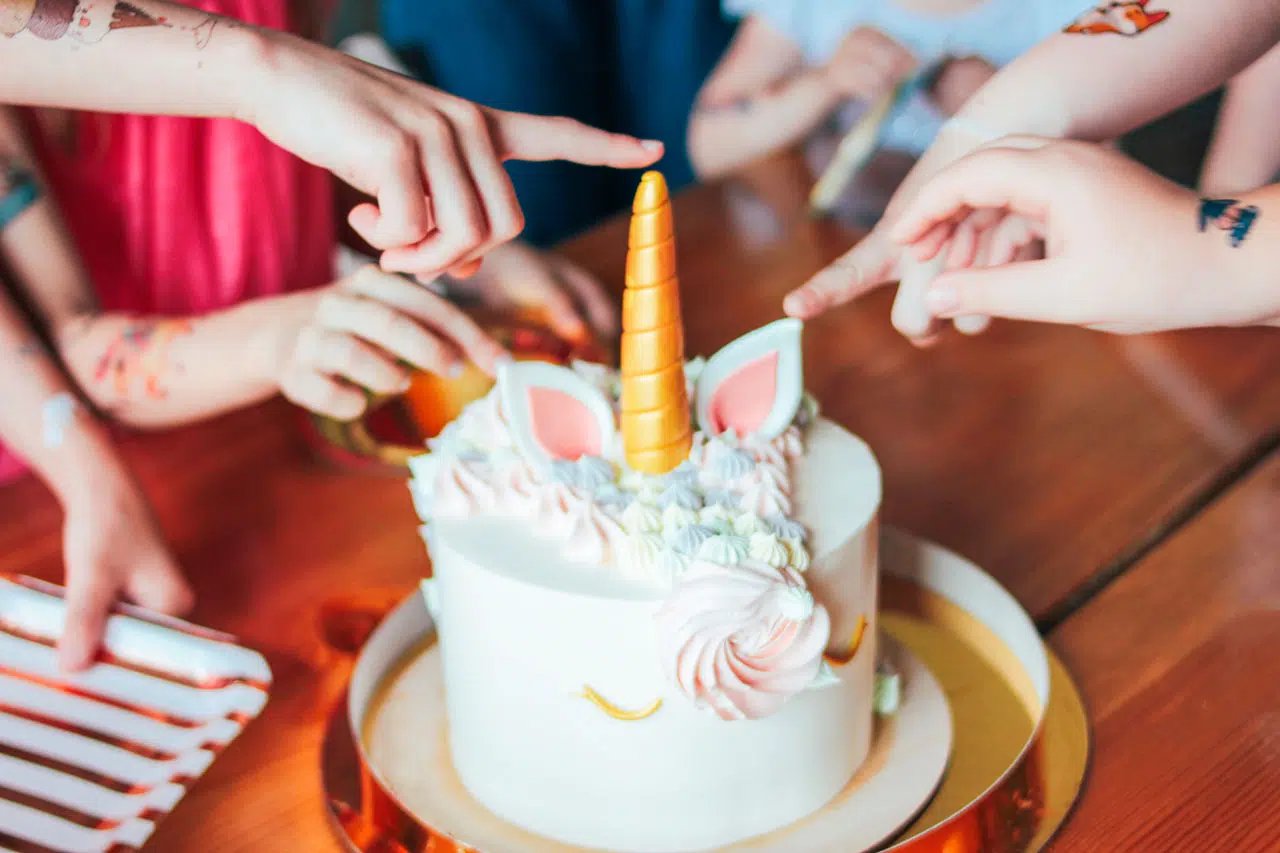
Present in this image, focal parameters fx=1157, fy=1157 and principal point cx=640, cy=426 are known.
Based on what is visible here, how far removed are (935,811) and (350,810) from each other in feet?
1.01

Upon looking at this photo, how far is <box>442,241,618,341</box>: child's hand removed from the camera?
1029 millimetres

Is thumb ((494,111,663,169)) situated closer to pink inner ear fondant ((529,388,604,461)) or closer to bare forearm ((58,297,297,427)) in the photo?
pink inner ear fondant ((529,388,604,461))

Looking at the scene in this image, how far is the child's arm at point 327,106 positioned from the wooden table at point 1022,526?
293mm

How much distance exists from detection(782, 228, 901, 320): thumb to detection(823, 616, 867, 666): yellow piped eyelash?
0.59 feet

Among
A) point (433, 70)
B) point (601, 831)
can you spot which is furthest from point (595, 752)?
point (433, 70)

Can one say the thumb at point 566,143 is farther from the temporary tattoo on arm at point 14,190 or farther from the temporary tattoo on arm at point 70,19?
the temporary tattoo on arm at point 14,190

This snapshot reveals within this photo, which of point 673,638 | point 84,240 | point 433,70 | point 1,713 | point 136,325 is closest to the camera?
point 673,638

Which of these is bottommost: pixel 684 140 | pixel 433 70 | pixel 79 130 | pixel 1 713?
pixel 684 140

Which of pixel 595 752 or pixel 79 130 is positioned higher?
pixel 79 130

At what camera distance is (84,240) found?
979 mm

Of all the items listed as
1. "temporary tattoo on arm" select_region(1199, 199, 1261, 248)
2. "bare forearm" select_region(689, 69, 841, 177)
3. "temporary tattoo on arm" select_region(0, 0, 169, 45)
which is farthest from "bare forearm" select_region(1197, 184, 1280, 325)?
"bare forearm" select_region(689, 69, 841, 177)

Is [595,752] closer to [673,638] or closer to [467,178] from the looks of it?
[673,638]

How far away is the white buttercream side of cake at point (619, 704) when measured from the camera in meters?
0.54

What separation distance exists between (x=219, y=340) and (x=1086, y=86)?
62 cm
